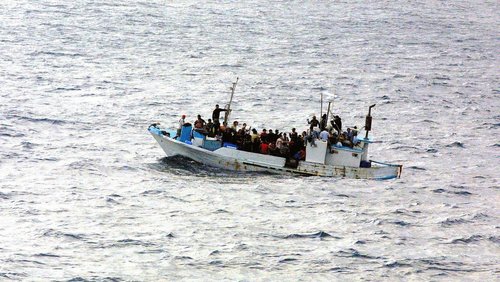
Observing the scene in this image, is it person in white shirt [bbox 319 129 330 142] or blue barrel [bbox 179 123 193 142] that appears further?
blue barrel [bbox 179 123 193 142]

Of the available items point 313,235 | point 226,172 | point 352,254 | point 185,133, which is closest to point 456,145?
point 226,172

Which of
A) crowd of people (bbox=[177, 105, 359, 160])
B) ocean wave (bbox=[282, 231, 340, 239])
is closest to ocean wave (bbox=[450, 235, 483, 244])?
ocean wave (bbox=[282, 231, 340, 239])

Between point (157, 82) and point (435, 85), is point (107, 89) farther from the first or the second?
point (435, 85)

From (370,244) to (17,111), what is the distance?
33.3m

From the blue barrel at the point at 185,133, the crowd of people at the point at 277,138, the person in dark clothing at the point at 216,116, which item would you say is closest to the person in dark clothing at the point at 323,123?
the crowd of people at the point at 277,138

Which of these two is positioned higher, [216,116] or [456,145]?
[216,116]

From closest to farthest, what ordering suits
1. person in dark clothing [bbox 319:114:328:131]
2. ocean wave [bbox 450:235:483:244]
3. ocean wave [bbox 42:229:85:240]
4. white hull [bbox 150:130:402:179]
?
ocean wave [bbox 42:229:85:240], ocean wave [bbox 450:235:483:244], person in dark clothing [bbox 319:114:328:131], white hull [bbox 150:130:402:179]

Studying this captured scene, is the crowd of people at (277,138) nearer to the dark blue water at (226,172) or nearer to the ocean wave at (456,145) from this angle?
the dark blue water at (226,172)

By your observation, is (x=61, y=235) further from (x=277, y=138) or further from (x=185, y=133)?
(x=277, y=138)

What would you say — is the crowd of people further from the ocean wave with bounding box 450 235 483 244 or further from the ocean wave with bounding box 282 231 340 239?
the ocean wave with bounding box 450 235 483 244

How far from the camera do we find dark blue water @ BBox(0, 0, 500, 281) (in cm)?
4291

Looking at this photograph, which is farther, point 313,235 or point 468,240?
point 468,240

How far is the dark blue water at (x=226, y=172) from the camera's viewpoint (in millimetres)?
42906

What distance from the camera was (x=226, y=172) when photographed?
182 feet
